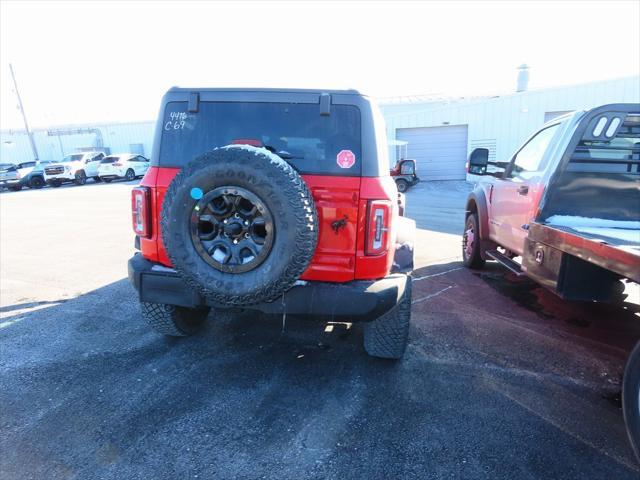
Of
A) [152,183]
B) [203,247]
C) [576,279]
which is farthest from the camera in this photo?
[152,183]

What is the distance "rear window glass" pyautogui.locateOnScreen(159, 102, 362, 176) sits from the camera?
2752mm

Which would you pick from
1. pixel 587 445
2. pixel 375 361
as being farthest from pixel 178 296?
pixel 587 445

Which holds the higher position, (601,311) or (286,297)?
(286,297)

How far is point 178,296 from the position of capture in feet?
9.29

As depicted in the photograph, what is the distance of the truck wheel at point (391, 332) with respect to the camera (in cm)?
303

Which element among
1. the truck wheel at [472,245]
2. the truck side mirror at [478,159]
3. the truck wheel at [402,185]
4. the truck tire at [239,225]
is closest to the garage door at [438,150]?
the truck wheel at [402,185]

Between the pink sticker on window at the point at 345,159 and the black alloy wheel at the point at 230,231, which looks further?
the pink sticker on window at the point at 345,159

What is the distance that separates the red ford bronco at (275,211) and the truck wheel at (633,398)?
1.30m

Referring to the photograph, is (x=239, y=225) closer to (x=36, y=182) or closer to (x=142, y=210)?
(x=142, y=210)

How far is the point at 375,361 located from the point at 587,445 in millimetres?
1434

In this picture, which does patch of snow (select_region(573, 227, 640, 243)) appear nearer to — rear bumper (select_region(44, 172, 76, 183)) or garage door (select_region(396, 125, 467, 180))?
garage door (select_region(396, 125, 467, 180))

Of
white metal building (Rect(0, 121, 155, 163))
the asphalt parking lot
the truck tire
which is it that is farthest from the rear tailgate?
white metal building (Rect(0, 121, 155, 163))

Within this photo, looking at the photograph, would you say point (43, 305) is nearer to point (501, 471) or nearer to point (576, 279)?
point (501, 471)

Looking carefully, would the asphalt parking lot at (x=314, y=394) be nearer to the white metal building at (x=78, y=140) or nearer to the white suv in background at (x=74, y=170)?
the white suv in background at (x=74, y=170)
